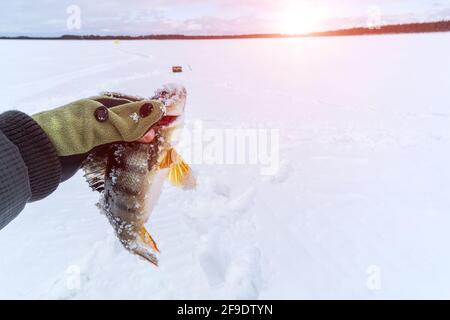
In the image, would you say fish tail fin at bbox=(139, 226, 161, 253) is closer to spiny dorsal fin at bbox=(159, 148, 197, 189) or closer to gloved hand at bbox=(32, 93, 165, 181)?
spiny dorsal fin at bbox=(159, 148, 197, 189)

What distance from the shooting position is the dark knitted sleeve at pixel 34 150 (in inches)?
45.1

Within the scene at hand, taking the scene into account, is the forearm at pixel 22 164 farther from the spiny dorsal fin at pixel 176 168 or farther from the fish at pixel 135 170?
the spiny dorsal fin at pixel 176 168

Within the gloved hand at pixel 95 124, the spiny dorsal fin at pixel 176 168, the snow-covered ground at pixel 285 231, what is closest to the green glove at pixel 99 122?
the gloved hand at pixel 95 124

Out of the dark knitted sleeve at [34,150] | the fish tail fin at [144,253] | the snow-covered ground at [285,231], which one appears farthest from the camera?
the snow-covered ground at [285,231]

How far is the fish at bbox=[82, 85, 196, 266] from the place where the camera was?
4.40ft

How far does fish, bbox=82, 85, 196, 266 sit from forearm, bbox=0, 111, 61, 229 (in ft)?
0.66

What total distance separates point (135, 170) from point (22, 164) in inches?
14.4

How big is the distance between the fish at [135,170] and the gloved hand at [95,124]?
0.05 metres

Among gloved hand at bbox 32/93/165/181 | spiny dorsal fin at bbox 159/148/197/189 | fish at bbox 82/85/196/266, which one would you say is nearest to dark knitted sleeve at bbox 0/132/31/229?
gloved hand at bbox 32/93/165/181

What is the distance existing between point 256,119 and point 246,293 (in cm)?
413

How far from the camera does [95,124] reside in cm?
131

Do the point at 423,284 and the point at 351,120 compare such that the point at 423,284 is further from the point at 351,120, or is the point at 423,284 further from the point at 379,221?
the point at 351,120

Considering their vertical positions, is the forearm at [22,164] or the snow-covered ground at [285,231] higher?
the forearm at [22,164]

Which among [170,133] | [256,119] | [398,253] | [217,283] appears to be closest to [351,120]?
[256,119]
